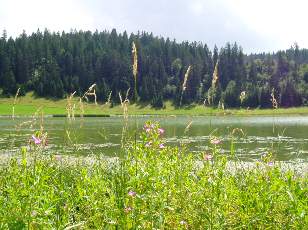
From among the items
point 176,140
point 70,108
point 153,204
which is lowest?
point 176,140

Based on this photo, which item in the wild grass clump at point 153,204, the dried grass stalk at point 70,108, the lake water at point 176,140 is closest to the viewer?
the wild grass clump at point 153,204

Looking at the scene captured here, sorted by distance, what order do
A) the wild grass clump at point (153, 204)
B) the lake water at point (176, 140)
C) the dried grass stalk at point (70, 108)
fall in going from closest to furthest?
the wild grass clump at point (153, 204)
the dried grass stalk at point (70, 108)
the lake water at point (176, 140)

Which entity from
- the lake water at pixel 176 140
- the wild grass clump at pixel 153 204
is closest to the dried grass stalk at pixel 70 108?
the lake water at pixel 176 140

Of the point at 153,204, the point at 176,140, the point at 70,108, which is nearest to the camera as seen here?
the point at 153,204

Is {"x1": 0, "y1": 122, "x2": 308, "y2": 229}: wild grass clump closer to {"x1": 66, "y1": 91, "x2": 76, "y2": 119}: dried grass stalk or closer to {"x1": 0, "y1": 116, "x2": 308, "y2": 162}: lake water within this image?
{"x1": 66, "y1": 91, "x2": 76, "y2": 119}: dried grass stalk

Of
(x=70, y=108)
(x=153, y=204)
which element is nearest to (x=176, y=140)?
(x=70, y=108)

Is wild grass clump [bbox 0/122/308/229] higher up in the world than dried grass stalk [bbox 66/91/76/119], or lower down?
lower down

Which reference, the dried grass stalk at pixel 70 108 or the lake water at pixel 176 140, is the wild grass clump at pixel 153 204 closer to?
the dried grass stalk at pixel 70 108

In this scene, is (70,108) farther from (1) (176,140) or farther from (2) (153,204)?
(1) (176,140)

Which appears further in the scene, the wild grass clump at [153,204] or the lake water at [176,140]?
the lake water at [176,140]

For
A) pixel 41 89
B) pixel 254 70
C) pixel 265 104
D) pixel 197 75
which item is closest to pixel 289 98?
pixel 265 104

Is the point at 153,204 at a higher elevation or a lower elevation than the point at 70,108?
lower

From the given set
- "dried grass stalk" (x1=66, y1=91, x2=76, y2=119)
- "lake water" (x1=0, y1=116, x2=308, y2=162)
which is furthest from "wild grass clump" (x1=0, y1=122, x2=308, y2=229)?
"lake water" (x1=0, y1=116, x2=308, y2=162)

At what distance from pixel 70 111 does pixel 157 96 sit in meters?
176
